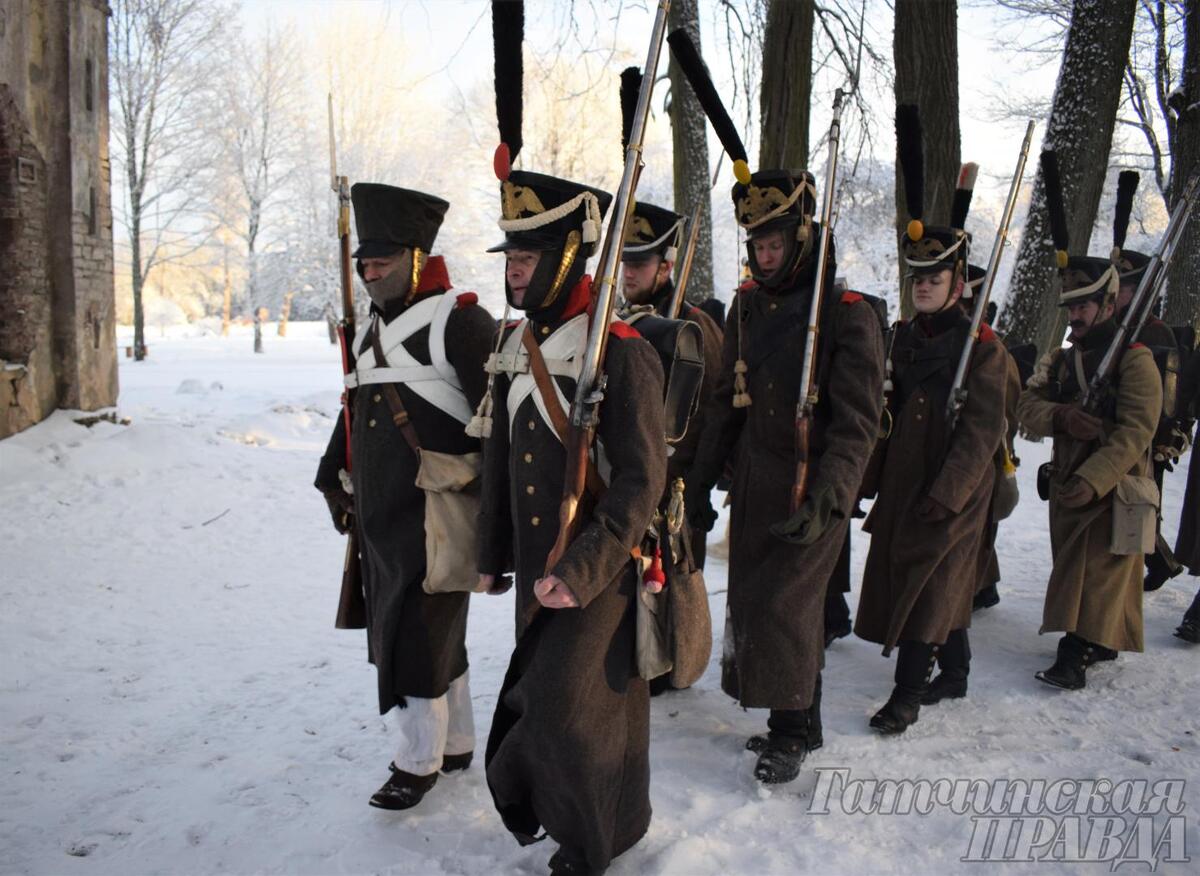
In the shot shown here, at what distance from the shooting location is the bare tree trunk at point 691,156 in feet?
31.4

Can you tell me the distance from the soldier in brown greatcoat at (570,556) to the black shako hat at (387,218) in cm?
62

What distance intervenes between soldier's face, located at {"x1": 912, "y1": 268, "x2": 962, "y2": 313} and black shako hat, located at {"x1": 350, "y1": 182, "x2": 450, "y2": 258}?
2405 mm

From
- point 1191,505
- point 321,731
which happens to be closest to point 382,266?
point 321,731

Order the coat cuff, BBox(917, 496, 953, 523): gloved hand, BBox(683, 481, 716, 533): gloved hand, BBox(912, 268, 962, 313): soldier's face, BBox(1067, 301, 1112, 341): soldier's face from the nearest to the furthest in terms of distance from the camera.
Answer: the coat cuff, BBox(683, 481, 716, 533): gloved hand, BBox(917, 496, 953, 523): gloved hand, BBox(912, 268, 962, 313): soldier's face, BBox(1067, 301, 1112, 341): soldier's face

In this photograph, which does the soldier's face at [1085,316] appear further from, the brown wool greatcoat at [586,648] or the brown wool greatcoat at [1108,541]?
the brown wool greatcoat at [586,648]

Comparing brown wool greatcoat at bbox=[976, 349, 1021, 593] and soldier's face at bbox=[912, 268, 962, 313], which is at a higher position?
soldier's face at bbox=[912, 268, 962, 313]

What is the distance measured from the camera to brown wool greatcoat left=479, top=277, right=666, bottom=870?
8.85 feet

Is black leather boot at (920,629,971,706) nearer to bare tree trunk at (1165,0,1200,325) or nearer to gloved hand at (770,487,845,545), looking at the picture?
gloved hand at (770,487,845,545)

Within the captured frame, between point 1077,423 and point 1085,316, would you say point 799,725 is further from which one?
point 1085,316

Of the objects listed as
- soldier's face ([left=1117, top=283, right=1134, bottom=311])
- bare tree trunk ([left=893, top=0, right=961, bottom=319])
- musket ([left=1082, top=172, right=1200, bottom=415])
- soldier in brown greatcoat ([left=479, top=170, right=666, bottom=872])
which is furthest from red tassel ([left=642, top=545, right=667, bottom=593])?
bare tree trunk ([left=893, top=0, right=961, bottom=319])

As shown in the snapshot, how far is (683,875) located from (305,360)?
2519 centimetres

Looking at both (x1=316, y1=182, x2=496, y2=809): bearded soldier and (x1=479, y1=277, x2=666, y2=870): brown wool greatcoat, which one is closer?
(x1=479, y1=277, x2=666, y2=870): brown wool greatcoat

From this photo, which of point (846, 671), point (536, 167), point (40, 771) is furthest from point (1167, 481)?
point (536, 167)

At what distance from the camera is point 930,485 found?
4320 millimetres
